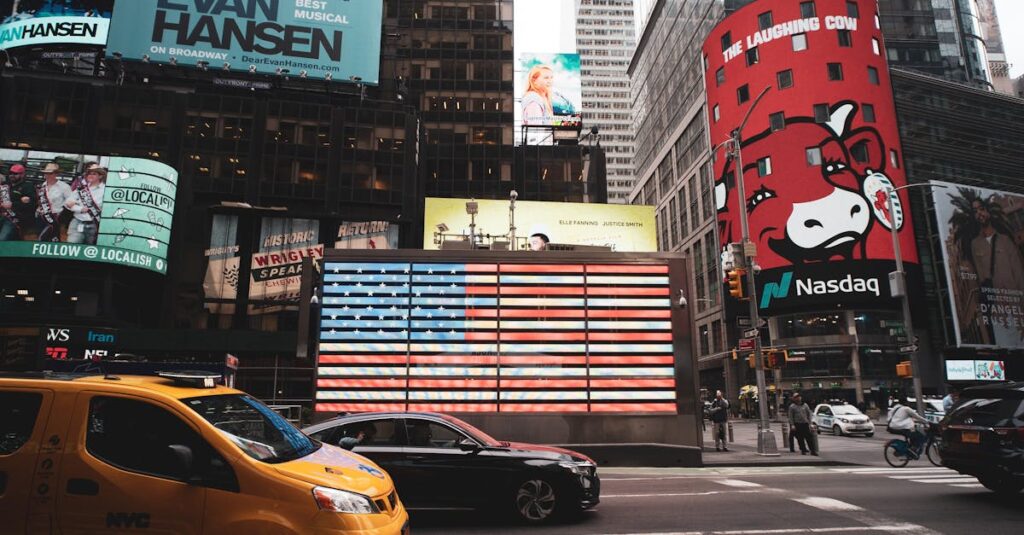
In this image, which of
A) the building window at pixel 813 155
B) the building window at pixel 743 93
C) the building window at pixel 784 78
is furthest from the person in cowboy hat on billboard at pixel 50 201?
the building window at pixel 784 78

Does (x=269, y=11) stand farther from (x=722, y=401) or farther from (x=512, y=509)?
(x=512, y=509)

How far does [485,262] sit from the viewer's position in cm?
1802

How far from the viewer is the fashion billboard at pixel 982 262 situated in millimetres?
53938

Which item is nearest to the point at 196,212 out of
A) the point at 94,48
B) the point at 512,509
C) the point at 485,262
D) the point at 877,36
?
the point at 94,48

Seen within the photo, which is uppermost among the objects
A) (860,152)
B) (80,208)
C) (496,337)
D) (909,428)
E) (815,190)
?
(860,152)

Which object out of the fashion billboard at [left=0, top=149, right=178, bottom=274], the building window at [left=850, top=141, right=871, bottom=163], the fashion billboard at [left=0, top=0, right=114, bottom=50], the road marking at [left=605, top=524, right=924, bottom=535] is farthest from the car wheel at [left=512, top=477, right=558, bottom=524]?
the fashion billboard at [left=0, top=0, right=114, bottom=50]

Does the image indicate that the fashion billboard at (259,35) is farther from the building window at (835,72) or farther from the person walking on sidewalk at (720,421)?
the building window at (835,72)

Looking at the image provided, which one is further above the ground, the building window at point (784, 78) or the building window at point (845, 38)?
the building window at point (845, 38)

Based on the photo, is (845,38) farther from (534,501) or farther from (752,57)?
(534,501)

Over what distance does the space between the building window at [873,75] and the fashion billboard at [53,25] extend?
218ft

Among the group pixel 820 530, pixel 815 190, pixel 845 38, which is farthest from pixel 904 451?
pixel 845 38

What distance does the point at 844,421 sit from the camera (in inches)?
1203

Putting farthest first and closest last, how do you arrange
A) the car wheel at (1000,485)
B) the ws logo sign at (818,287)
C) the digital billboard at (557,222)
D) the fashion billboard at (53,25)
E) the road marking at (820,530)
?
1. the digital billboard at (557,222)
2. the ws logo sign at (818,287)
3. the fashion billboard at (53,25)
4. the car wheel at (1000,485)
5. the road marking at (820,530)

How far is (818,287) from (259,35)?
51421 mm
